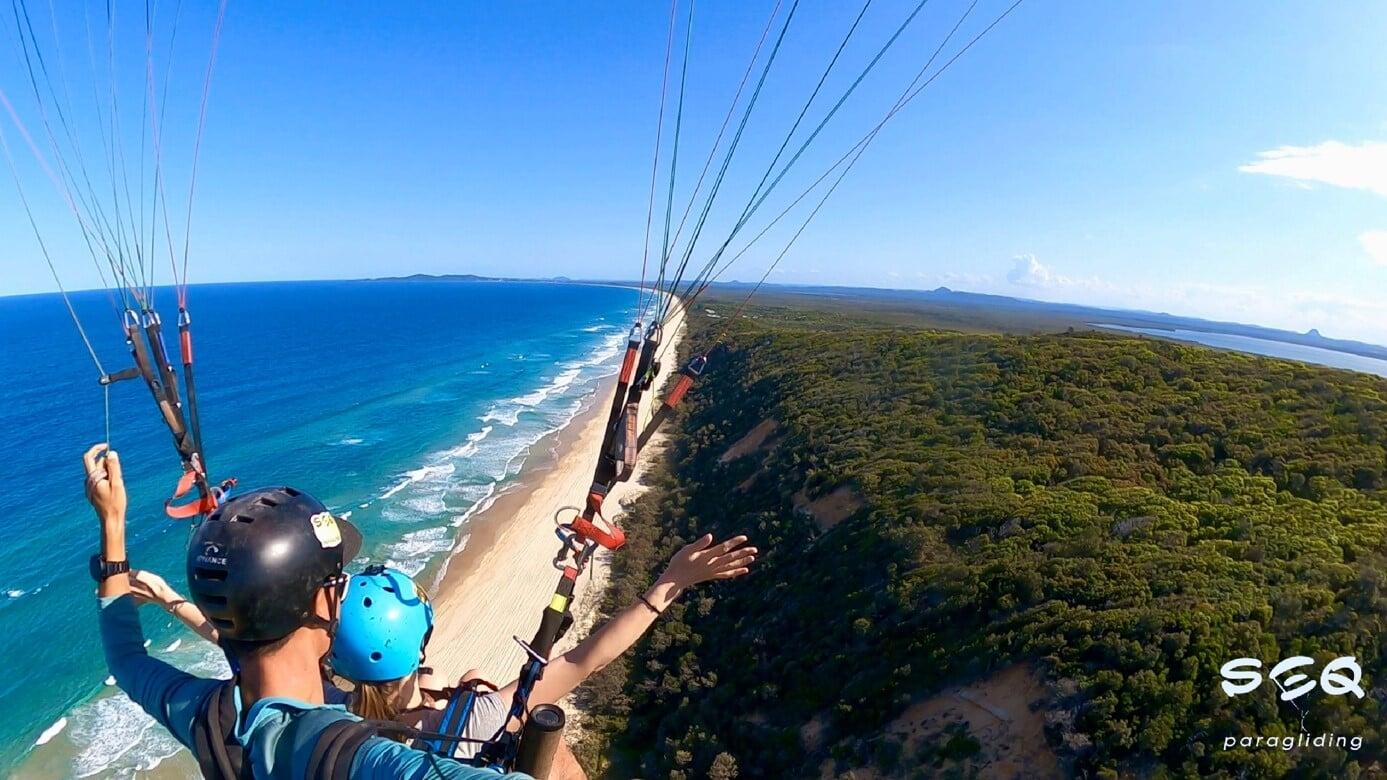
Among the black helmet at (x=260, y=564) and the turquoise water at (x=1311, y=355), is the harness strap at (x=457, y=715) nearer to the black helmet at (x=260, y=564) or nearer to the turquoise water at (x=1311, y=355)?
the black helmet at (x=260, y=564)

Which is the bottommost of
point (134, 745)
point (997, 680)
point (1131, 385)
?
point (134, 745)

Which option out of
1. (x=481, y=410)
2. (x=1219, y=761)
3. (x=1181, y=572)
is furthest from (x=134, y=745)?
(x=481, y=410)

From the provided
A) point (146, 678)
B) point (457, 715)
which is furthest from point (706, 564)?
point (146, 678)

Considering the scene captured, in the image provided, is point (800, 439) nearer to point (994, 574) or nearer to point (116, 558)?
point (994, 574)

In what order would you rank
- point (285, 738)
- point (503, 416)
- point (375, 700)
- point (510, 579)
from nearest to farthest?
point (285, 738)
point (375, 700)
point (510, 579)
point (503, 416)

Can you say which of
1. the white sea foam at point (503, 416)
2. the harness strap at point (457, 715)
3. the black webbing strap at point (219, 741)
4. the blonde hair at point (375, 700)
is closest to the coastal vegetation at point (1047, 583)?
the harness strap at point (457, 715)

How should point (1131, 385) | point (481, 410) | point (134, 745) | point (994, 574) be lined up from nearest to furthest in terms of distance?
point (994, 574), point (134, 745), point (1131, 385), point (481, 410)

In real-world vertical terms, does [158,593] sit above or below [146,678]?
below

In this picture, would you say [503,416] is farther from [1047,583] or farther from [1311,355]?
[1311,355]
